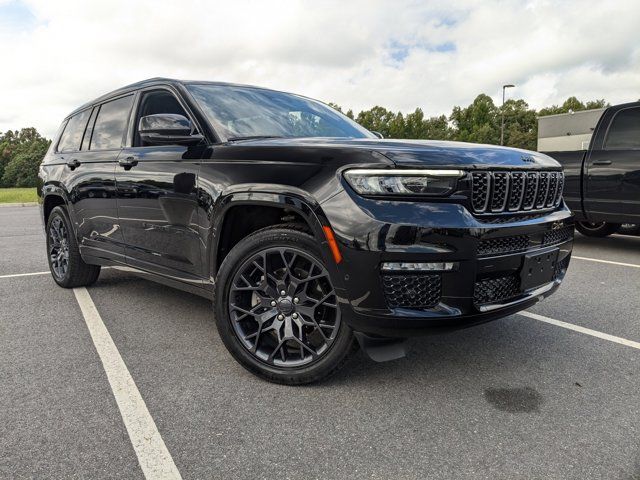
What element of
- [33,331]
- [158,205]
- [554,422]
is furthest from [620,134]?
[33,331]

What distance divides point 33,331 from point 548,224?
359 centimetres

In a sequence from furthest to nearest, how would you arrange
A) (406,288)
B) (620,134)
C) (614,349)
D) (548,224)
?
(620,134) → (614,349) → (548,224) → (406,288)

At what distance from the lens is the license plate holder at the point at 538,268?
259 centimetres

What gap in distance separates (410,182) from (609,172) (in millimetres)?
5240

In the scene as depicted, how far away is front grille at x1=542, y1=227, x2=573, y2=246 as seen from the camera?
2793mm

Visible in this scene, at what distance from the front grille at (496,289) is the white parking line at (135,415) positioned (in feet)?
5.07

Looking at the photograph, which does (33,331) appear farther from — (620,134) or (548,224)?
(620,134)

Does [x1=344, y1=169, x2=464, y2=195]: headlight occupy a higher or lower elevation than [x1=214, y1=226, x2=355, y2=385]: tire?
higher

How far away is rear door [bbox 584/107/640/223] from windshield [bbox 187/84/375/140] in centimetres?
407

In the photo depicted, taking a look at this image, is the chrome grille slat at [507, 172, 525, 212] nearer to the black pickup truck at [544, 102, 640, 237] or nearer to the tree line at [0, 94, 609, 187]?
the black pickup truck at [544, 102, 640, 237]

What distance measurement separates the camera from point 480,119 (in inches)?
2303

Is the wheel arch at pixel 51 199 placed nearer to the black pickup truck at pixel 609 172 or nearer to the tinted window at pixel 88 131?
the tinted window at pixel 88 131

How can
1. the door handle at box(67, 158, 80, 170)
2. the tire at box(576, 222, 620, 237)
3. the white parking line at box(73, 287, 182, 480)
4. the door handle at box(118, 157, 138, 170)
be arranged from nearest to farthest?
the white parking line at box(73, 287, 182, 480) < the door handle at box(118, 157, 138, 170) < the door handle at box(67, 158, 80, 170) < the tire at box(576, 222, 620, 237)

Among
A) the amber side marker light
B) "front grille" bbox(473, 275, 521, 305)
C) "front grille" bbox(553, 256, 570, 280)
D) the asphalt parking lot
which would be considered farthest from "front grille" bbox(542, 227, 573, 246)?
the amber side marker light
